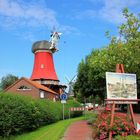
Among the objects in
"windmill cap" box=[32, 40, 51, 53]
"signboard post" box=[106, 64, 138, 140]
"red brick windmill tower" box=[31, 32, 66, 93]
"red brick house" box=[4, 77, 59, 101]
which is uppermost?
"windmill cap" box=[32, 40, 51, 53]

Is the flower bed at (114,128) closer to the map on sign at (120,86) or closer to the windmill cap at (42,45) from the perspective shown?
the map on sign at (120,86)

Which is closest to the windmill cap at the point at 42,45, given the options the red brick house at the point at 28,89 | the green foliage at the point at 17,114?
the red brick house at the point at 28,89

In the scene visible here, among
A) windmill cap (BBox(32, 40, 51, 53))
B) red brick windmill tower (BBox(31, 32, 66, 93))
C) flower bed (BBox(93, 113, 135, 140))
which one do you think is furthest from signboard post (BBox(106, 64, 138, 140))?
windmill cap (BBox(32, 40, 51, 53))

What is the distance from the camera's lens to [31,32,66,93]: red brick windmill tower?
3652 inches

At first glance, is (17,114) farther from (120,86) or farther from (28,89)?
(28,89)

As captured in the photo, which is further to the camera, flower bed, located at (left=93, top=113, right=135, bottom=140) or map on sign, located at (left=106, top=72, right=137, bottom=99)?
map on sign, located at (left=106, top=72, right=137, bottom=99)

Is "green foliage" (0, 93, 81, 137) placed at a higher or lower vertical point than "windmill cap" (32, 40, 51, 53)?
lower

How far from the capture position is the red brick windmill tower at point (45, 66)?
92.8 meters

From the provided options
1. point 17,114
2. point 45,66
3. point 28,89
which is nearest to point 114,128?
point 17,114

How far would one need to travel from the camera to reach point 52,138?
750 inches

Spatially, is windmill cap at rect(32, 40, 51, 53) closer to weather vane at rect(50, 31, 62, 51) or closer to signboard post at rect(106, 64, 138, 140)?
weather vane at rect(50, 31, 62, 51)

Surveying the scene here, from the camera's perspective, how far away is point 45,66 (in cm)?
9412

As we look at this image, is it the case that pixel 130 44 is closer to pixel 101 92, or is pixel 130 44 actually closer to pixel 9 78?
pixel 101 92

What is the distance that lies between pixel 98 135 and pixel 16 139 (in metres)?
6.71
